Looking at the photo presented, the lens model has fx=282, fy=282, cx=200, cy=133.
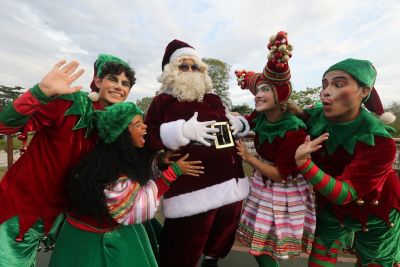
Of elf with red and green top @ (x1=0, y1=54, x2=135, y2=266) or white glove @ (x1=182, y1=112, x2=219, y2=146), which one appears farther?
white glove @ (x1=182, y1=112, x2=219, y2=146)

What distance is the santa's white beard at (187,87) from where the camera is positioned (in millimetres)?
2285

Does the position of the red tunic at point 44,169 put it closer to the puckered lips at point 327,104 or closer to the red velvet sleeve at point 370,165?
the puckered lips at point 327,104

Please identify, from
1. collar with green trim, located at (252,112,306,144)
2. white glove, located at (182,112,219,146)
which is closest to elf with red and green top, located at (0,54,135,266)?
white glove, located at (182,112,219,146)

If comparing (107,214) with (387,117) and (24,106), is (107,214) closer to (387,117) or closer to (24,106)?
(24,106)

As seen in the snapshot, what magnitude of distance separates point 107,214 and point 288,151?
1212 mm

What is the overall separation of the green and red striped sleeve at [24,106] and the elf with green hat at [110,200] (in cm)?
33

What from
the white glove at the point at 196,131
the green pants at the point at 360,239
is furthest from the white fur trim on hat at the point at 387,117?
the white glove at the point at 196,131

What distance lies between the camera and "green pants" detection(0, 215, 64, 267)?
1.68 metres

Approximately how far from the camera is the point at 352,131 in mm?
1799

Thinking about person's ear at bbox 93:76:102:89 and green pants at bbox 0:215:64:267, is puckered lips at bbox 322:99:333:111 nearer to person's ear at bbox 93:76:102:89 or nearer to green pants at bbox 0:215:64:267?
person's ear at bbox 93:76:102:89

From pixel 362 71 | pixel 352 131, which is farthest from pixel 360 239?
pixel 362 71

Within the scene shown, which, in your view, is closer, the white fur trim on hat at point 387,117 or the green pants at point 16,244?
the green pants at point 16,244

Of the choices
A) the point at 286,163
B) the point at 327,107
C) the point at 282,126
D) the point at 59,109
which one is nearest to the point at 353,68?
the point at 327,107

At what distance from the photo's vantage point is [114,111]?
1.65 metres
